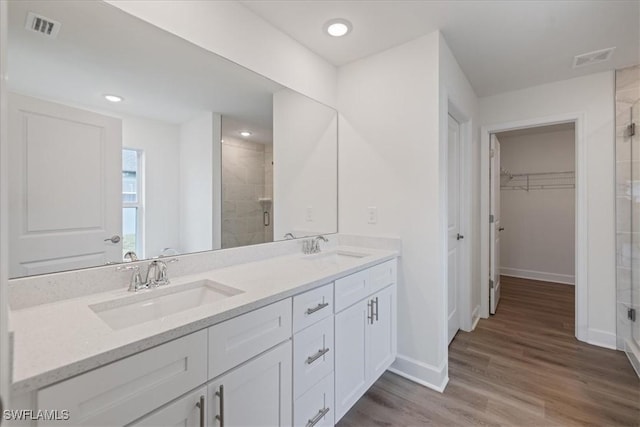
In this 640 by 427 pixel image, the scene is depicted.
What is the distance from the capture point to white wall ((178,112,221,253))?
150 cm

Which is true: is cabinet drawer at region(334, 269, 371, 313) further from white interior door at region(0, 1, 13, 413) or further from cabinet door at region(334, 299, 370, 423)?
white interior door at region(0, 1, 13, 413)

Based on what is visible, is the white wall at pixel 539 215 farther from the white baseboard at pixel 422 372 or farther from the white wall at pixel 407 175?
the white baseboard at pixel 422 372

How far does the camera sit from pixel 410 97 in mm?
1998

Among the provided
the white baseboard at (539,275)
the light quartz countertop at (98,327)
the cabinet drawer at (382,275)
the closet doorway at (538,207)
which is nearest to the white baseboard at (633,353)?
the closet doorway at (538,207)

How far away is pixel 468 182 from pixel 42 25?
9.82 feet

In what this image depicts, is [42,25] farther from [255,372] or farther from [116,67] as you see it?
[255,372]

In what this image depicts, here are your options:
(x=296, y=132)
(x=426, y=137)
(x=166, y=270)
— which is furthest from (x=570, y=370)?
(x=166, y=270)

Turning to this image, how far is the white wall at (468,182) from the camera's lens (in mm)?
2334

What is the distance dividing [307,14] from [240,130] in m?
0.81

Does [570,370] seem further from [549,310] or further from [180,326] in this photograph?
[180,326]

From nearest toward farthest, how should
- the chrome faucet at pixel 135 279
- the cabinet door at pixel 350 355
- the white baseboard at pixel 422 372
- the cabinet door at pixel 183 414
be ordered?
the cabinet door at pixel 183 414 → the chrome faucet at pixel 135 279 → the cabinet door at pixel 350 355 → the white baseboard at pixel 422 372

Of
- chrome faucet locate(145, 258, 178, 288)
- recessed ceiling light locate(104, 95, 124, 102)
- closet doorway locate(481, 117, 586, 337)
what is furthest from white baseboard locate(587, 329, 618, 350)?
recessed ceiling light locate(104, 95, 124, 102)

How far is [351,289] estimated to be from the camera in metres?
1.58

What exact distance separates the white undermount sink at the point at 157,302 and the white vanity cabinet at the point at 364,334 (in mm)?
612
